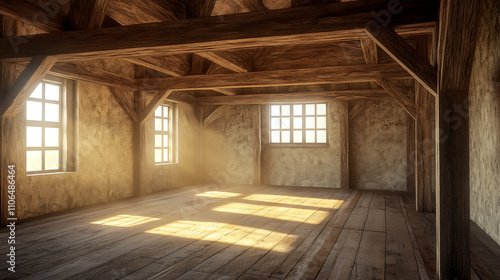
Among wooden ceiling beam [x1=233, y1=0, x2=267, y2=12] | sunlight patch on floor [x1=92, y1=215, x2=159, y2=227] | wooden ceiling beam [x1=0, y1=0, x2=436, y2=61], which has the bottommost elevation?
sunlight patch on floor [x1=92, y1=215, x2=159, y2=227]

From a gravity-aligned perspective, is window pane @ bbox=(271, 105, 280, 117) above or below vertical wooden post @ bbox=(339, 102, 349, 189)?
above

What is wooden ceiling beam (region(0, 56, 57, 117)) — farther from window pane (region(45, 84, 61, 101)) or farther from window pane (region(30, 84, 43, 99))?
window pane (region(45, 84, 61, 101))

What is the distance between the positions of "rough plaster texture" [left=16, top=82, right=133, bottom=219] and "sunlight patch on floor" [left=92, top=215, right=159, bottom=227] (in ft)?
3.80

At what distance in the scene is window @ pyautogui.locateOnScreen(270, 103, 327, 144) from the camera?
927 cm

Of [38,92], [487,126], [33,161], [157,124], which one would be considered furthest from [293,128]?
[33,161]

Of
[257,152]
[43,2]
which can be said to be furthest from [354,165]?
[43,2]

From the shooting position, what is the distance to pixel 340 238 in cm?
408

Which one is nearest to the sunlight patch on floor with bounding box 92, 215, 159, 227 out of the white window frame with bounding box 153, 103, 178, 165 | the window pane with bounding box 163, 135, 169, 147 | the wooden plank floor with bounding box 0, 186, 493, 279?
the wooden plank floor with bounding box 0, 186, 493, 279

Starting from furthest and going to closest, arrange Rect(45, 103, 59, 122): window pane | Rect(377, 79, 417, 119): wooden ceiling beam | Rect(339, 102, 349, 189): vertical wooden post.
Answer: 1. Rect(339, 102, 349, 189): vertical wooden post
2. Rect(377, 79, 417, 119): wooden ceiling beam
3. Rect(45, 103, 59, 122): window pane

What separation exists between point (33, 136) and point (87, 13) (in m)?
2.48

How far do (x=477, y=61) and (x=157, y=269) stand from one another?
483cm

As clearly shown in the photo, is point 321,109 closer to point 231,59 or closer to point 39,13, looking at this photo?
point 231,59

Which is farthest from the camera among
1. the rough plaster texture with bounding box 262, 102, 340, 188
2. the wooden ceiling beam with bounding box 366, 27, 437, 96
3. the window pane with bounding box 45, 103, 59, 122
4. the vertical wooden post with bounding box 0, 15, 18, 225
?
the rough plaster texture with bounding box 262, 102, 340, 188

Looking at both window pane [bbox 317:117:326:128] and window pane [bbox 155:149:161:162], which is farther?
window pane [bbox 317:117:326:128]
